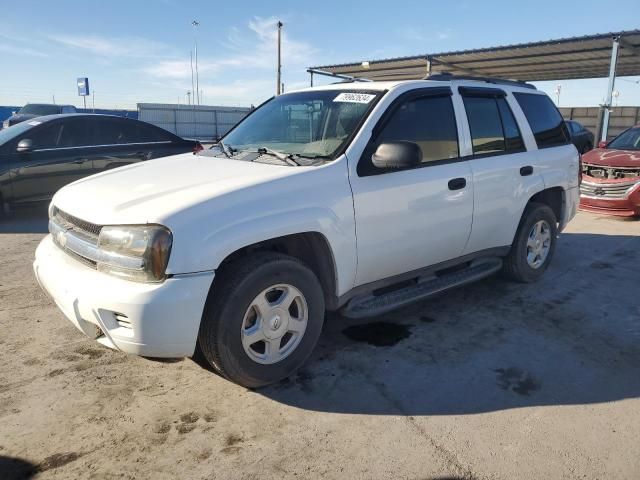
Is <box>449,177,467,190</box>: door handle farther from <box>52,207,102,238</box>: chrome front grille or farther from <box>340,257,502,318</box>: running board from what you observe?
<box>52,207,102,238</box>: chrome front grille

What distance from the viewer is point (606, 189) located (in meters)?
8.08

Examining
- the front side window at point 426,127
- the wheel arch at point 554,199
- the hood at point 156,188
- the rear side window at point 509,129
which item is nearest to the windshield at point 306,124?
the front side window at point 426,127

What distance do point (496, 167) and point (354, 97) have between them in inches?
54.9

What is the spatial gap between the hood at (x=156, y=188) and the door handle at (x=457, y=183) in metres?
1.28

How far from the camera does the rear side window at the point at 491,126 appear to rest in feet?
13.3

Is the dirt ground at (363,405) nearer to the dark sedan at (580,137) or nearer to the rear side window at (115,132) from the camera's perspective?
the rear side window at (115,132)

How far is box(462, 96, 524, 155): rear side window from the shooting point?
4.06 m

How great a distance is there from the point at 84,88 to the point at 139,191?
32.5 meters

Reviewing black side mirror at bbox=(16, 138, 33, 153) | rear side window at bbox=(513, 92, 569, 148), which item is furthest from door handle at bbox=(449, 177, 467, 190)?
black side mirror at bbox=(16, 138, 33, 153)

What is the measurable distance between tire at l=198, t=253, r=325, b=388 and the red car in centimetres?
686

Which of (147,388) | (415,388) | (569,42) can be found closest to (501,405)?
(415,388)

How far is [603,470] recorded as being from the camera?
231cm

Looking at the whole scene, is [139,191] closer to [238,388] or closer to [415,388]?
[238,388]

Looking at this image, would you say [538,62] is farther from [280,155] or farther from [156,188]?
[156,188]
